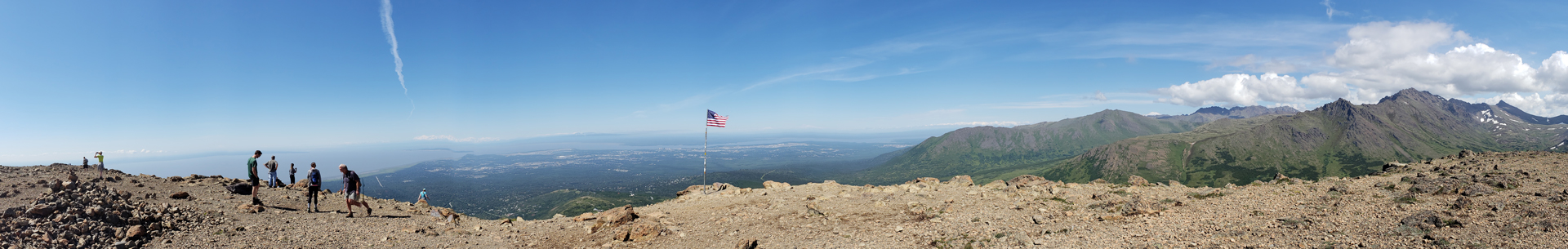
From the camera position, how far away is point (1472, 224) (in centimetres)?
1341

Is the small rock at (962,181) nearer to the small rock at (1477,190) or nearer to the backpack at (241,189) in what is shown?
the small rock at (1477,190)

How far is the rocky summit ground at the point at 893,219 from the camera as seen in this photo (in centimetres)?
1311

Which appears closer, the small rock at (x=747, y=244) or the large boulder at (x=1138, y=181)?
the small rock at (x=747, y=244)

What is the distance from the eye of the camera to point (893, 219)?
65.6 feet

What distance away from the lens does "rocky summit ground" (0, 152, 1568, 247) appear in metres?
13.1

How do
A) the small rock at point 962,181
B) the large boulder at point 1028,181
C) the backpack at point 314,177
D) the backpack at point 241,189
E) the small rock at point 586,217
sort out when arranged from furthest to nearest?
the small rock at point 962,181 < the large boulder at point 1028,181 < the backpack at point 241,189 < the small rock at point 586,217 < the backpack at point 314,177

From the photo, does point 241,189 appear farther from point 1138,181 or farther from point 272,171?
point 1138,181

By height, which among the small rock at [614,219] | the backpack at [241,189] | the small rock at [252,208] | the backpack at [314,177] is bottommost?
the small rock at [614,219]

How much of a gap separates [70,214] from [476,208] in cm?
19771

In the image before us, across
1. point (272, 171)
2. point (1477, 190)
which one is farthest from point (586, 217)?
point (1477, 190)

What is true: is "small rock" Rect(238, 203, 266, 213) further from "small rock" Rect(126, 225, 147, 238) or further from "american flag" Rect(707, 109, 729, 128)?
"american flag" Rect(707, 109, 729, 128)

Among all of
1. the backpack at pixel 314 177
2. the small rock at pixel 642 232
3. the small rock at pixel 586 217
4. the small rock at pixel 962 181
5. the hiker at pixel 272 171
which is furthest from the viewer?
the small rock at pixel 962 181

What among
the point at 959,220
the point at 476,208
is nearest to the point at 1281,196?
the point at 959,220

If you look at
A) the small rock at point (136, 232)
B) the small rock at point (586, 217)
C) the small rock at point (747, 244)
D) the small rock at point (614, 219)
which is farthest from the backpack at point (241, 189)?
the small rock at point (747, 244)
